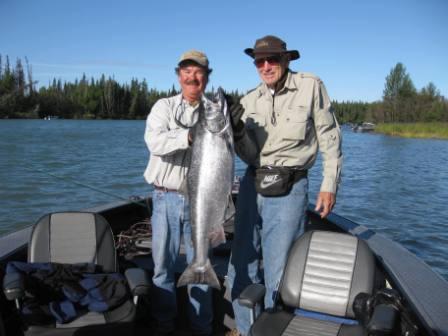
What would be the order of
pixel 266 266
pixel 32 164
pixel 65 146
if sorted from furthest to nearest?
1. pixel 65 146
2. pixel 32 164
3. pixel 266 266

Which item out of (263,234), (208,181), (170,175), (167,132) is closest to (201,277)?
(263,234)

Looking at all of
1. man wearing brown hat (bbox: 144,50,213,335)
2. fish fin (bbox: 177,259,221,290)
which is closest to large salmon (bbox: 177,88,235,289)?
fish fin (bbox: 177,259,221,290)

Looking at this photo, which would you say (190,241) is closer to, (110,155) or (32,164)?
(32,164)

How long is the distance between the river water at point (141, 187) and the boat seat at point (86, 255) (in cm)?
287

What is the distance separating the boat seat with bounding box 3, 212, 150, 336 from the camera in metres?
3.40

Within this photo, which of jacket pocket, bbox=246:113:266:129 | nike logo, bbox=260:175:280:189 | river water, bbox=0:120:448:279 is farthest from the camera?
river water, bbox=0:120:448:279

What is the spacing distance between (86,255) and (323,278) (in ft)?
6.96

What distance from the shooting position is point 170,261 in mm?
3932

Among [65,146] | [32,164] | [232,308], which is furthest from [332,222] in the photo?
[65,146]

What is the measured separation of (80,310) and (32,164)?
19.9 meters

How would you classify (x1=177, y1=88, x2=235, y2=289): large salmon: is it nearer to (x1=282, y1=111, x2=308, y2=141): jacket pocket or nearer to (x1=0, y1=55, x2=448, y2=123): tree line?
(x1=282, y1=111, x2=308, y2=141): jacket pocket

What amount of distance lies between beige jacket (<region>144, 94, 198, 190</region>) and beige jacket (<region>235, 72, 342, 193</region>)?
50cm

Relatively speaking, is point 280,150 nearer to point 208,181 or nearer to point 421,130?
point 208,181

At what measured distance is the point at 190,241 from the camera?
12.5 feet
